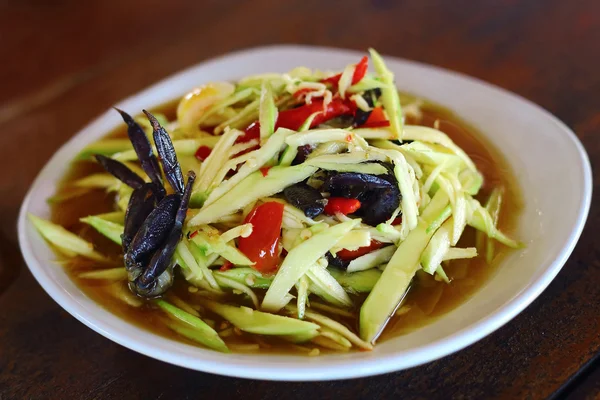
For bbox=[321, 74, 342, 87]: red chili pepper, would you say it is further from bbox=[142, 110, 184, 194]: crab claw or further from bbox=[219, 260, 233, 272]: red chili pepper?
bbox=[219, 260, 233, 272]: red chili pepper

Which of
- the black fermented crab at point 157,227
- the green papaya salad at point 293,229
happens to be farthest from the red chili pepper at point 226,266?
the black fermented crab at point 157,227

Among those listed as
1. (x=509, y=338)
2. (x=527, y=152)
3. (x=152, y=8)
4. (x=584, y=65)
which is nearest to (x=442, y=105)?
(x=527, y=152)

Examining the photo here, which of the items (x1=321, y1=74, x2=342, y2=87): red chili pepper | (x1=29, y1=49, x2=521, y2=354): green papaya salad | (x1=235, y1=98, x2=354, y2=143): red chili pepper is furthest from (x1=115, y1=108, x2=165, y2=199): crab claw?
(x1=321, y1=74, x2=342, y2=87): red chili pepper

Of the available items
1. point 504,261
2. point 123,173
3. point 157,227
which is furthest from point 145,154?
point 504,261

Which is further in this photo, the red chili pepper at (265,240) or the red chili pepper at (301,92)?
the red chili pepper at (301,92)

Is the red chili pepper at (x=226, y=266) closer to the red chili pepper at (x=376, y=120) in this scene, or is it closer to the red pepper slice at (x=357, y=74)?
the red chili pepper at (x=376, y=120)

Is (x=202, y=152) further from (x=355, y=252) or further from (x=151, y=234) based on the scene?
(x=355, y=252)

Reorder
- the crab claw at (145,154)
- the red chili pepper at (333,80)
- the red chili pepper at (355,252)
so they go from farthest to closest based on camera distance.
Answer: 1. the red chili pepper at (333,80)
2. the crab claw at (145,154)
3. the red chili pepper at (355,252)
